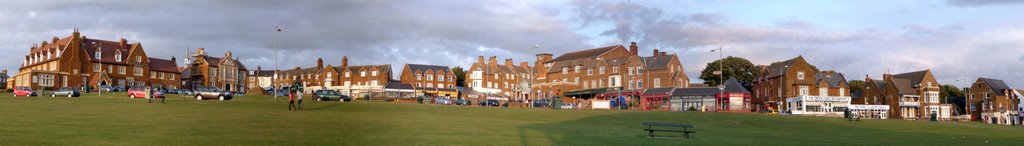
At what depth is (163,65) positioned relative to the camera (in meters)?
133

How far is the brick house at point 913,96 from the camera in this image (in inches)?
4461

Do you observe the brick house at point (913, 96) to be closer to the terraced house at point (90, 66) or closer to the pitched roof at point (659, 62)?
the pitched roof at point (659, 62)

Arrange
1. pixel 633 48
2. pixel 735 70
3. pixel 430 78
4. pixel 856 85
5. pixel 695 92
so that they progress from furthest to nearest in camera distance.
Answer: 1. pixel 430 78
2. pixel 856 85
3. pixel 633 48
4. pixel 735 70
5. pixel 695 92

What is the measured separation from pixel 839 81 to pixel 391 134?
316ft

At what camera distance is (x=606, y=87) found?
128250mm

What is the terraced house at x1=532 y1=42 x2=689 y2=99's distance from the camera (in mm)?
122125

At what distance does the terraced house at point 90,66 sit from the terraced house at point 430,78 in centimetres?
3820

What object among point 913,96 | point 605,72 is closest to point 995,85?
point 913,96

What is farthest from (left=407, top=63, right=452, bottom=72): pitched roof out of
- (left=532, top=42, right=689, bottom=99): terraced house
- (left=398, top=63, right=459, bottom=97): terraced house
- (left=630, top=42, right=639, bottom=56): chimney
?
(left=630, top=42, right=639, bottom=56): chimney

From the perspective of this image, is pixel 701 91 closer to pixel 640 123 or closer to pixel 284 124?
pixel 640 123

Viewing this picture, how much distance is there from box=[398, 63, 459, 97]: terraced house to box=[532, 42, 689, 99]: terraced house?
16.5 metres

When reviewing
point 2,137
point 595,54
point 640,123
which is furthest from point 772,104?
point 2,137

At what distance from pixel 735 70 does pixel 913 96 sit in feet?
100

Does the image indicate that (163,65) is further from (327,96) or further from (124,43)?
(327,96)
